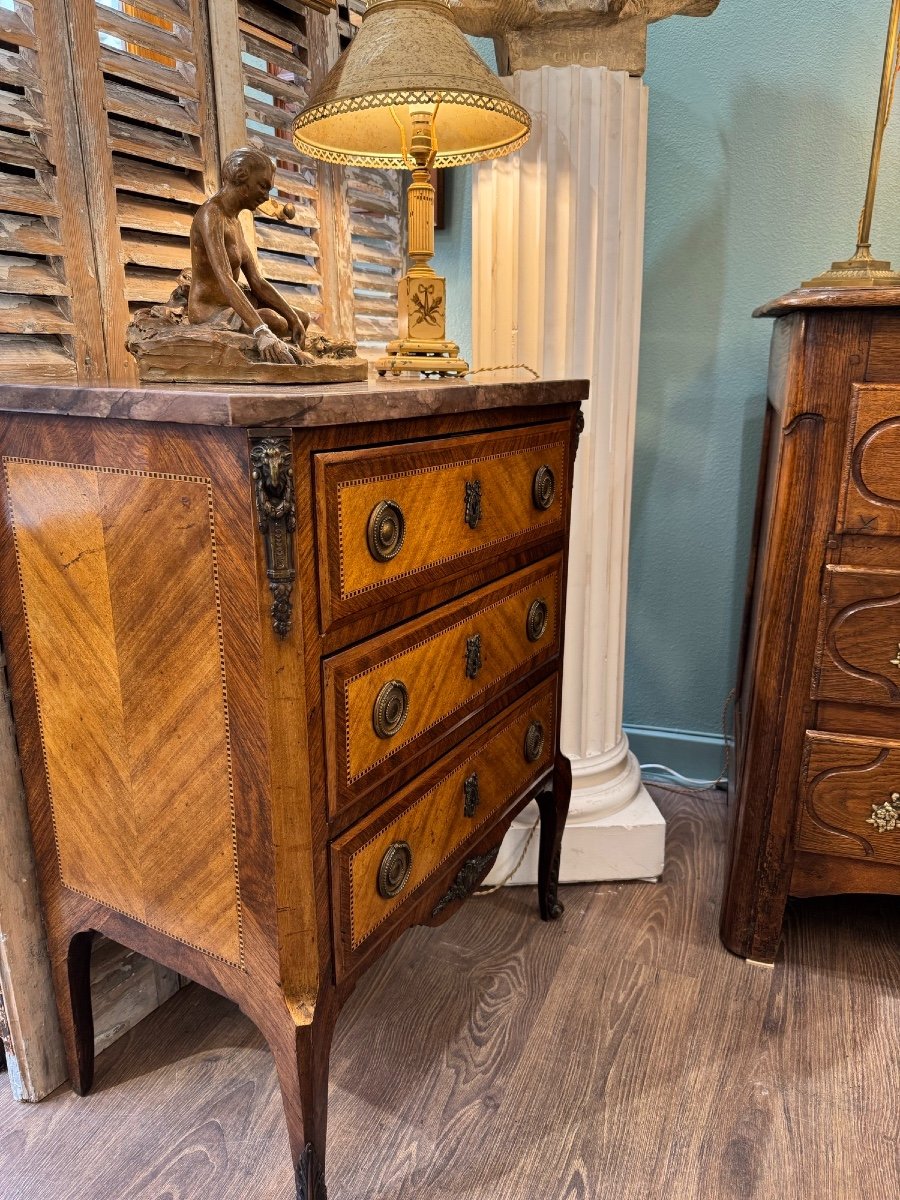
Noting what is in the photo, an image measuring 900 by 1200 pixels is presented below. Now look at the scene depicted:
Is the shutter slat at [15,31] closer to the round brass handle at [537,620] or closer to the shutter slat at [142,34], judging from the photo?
the shutter slat at [142,34]

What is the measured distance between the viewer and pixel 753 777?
1479 millimetres

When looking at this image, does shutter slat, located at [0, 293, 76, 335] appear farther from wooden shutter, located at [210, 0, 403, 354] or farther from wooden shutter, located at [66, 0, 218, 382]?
wooden shutter, located at [210, 0, 403, 354]

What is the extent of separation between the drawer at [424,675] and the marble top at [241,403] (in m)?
0.26

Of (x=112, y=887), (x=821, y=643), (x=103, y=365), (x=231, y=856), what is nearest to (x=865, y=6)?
(x=821, y=643)

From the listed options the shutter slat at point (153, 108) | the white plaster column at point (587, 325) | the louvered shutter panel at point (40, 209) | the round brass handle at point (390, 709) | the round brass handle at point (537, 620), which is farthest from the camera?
the white plaster column at point (587, 325)

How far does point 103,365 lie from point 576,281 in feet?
2.80

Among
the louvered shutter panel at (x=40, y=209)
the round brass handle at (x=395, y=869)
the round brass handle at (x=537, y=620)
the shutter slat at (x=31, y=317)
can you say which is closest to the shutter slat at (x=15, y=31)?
the louvered shutter panel at (x=40, y=209)

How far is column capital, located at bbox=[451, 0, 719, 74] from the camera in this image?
4.65 feet

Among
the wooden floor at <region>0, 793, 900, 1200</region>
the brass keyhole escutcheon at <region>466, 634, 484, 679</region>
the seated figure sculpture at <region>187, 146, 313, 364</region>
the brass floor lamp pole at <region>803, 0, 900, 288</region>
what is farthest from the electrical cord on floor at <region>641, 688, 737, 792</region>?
the seated figure sculpture at <region>187, 146, 313, 364</region>

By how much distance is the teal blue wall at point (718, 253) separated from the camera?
5.83ft

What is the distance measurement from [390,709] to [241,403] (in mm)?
416

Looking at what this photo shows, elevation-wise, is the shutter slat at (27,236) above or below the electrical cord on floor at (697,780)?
above

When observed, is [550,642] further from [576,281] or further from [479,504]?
[576,281]

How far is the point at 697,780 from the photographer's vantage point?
2213 mm
